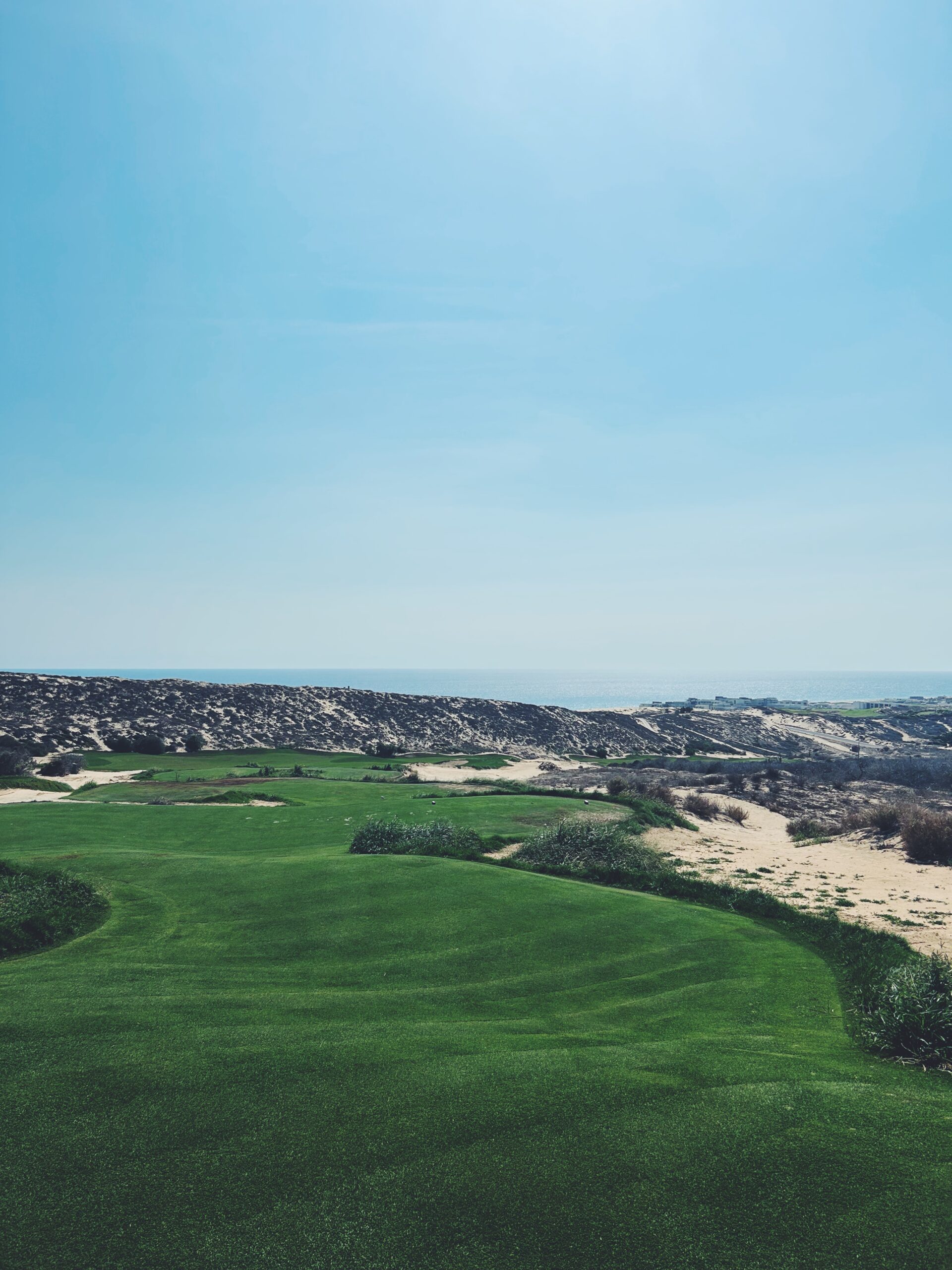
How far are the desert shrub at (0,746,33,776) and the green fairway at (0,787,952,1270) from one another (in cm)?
3464

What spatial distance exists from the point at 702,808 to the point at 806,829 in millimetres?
5027

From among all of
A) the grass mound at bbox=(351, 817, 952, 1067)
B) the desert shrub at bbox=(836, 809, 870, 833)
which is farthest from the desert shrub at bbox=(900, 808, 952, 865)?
the grass mound at bbox=(351, 817, 952, 1067)

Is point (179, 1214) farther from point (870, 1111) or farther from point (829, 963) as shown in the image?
point (829, 963)

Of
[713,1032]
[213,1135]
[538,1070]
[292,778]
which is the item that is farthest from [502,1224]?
[292,778]

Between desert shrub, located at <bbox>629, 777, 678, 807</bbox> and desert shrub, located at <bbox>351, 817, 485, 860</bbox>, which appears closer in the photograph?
desert shrub, located at <bbox>351, 817, 485, 860</bbox>

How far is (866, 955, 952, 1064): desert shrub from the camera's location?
27.0 ft

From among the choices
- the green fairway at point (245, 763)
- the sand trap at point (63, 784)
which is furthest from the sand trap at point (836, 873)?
the sand trap at point (63, 784)

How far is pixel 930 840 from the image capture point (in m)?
24.8

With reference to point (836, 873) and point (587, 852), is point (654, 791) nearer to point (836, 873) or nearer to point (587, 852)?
point (836, 873)

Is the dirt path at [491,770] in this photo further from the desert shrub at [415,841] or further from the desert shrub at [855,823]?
the desert shrub at [415,841]

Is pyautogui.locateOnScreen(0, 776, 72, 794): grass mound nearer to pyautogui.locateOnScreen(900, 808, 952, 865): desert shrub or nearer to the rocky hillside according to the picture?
the rocky hillside

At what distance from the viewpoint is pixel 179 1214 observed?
16.2ft

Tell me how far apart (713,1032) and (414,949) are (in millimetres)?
5300

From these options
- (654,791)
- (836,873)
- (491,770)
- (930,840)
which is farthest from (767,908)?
(491,770)
